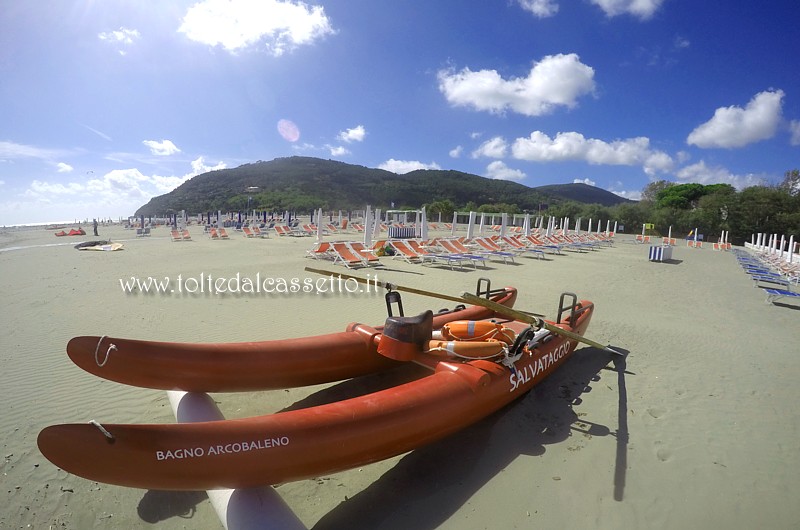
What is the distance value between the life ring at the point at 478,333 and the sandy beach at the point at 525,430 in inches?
Answer: 28.5

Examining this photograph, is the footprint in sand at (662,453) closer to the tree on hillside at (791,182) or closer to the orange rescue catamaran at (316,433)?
the orange rescue catamaran at (316,433)

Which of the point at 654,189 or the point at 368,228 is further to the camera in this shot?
the point at 654,189

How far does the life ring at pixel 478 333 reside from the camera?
3.63m

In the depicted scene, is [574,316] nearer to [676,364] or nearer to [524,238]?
[676,364]

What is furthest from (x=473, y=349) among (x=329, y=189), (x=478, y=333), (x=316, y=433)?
(x=329, y=189)

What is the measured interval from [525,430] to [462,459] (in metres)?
0.71

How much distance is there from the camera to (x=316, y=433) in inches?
87.8

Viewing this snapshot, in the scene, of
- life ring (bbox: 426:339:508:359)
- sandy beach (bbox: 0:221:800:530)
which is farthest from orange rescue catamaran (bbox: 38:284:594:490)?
sandy beach (bbox: 0:221:800:530)

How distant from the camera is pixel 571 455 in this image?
304 centimetres

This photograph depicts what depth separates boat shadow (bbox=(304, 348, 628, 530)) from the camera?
248cm

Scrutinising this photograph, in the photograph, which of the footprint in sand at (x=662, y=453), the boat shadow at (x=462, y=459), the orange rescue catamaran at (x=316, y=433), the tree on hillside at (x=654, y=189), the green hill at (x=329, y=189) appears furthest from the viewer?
the green hill at (x=329, y=189)

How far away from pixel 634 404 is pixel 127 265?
44.5 feet

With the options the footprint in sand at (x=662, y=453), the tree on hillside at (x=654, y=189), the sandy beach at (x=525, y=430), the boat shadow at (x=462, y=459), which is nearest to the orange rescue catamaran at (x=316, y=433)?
the boat shadow at (x=462, y=459)

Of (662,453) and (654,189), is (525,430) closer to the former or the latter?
(662,453)
